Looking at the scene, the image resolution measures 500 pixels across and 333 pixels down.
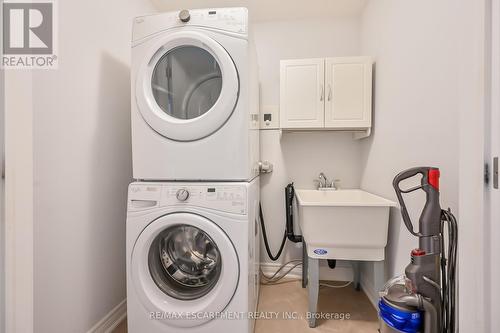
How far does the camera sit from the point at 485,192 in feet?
1.73

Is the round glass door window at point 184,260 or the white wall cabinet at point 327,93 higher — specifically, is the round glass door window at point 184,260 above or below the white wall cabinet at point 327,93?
below

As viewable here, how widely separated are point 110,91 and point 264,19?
4.72ft

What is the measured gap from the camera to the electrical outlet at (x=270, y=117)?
198 cm

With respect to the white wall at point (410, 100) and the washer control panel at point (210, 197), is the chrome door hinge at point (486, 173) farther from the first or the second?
the washer control panel at point (210, 197)

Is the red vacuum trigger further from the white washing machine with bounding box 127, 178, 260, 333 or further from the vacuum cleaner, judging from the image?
the white washing machine with bounding box 127, 178, 260, 333

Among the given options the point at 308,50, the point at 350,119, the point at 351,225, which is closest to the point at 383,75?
the point at 350,119

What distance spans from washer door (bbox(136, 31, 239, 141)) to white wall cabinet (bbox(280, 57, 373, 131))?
68cm

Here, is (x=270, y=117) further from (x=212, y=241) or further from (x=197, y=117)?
(x=212, y=241)

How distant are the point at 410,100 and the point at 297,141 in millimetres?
930

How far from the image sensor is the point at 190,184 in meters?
1.10

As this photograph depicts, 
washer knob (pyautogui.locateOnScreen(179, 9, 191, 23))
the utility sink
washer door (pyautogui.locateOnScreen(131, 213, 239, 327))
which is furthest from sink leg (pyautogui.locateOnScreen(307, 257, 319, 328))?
washer knob (pyautogui.locateOnScreen(179, 9, 191, 23))

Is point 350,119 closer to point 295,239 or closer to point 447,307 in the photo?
point 295,239

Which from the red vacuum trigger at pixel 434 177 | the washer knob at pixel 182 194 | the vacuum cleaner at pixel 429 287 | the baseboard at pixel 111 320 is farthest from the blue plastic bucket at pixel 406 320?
the baseboard at pixel 111 320

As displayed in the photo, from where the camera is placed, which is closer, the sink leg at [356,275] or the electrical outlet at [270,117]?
the sink leg at [356,275]
